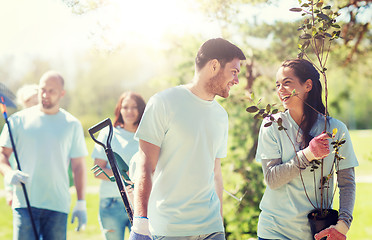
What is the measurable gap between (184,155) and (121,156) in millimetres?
1501

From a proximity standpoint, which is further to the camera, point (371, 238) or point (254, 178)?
point (371, 238)

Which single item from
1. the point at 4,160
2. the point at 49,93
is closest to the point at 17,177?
the point at 4,160

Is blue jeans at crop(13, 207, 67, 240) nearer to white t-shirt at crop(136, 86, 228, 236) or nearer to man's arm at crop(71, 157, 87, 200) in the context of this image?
man's arm at crop(71, 157, 87, 200)

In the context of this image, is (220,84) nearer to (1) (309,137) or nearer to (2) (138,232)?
(1) (309,137)

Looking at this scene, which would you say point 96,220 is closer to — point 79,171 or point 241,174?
point 241,174

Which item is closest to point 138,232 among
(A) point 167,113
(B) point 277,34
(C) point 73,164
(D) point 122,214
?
(A) point 167,113

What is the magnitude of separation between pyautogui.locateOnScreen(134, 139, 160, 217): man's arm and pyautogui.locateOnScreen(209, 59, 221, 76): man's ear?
449 mm

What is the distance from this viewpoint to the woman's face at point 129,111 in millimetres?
3676

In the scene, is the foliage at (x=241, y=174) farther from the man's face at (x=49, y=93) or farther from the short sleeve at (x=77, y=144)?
the man's face at (x=49, y=93)

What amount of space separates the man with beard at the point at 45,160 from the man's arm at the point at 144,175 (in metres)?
1.69

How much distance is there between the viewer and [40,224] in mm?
3441

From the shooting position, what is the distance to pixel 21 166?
354cm

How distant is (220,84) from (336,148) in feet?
1.94

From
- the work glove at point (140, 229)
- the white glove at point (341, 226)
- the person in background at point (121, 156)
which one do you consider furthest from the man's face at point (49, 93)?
the white glove at point (341, 226)
